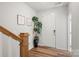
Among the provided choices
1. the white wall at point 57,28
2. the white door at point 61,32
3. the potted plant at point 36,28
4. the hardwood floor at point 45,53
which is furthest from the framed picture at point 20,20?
the white door at point 61,32

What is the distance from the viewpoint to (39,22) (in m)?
5.22

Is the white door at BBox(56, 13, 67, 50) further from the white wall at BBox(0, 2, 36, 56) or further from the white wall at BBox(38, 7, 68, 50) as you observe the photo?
the white wall at BBox(0, 2, 36, 56)

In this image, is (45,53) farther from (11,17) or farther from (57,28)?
(11,17)

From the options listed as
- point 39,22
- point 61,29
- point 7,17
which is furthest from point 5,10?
point 61,29

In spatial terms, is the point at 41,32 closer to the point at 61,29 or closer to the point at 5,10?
the point at 61,29

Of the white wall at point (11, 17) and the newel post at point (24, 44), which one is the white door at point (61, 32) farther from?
the newel post at point (24, 44)

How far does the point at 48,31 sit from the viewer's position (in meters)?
5.51

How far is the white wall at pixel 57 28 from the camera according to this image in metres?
5.38

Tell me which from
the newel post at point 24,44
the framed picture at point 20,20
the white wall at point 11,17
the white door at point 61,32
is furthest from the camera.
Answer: the white door at point 61,32

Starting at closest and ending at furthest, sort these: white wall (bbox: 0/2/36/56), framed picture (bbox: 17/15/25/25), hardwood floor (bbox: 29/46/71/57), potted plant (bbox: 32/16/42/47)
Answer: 1. white wall (bbox: 0/2/36/56)
2. framed picture (bbox: 17/15/25/25)
3. hardwood floor (bbox: 29/46/71/57)
4. potted plant (bbox: 32/16/42/47)

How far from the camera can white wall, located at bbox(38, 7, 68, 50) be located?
5.38 metres

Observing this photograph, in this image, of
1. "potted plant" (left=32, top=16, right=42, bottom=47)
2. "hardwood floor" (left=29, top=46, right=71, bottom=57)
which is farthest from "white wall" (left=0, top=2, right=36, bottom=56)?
"potted plant" (left=32, top=16, right=42, bottom=47)

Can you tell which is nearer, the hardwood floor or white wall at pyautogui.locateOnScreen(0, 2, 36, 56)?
white wall at pyautogui.locateOnScreen(0, 2, 36, 56)

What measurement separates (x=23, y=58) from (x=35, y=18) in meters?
2.86
